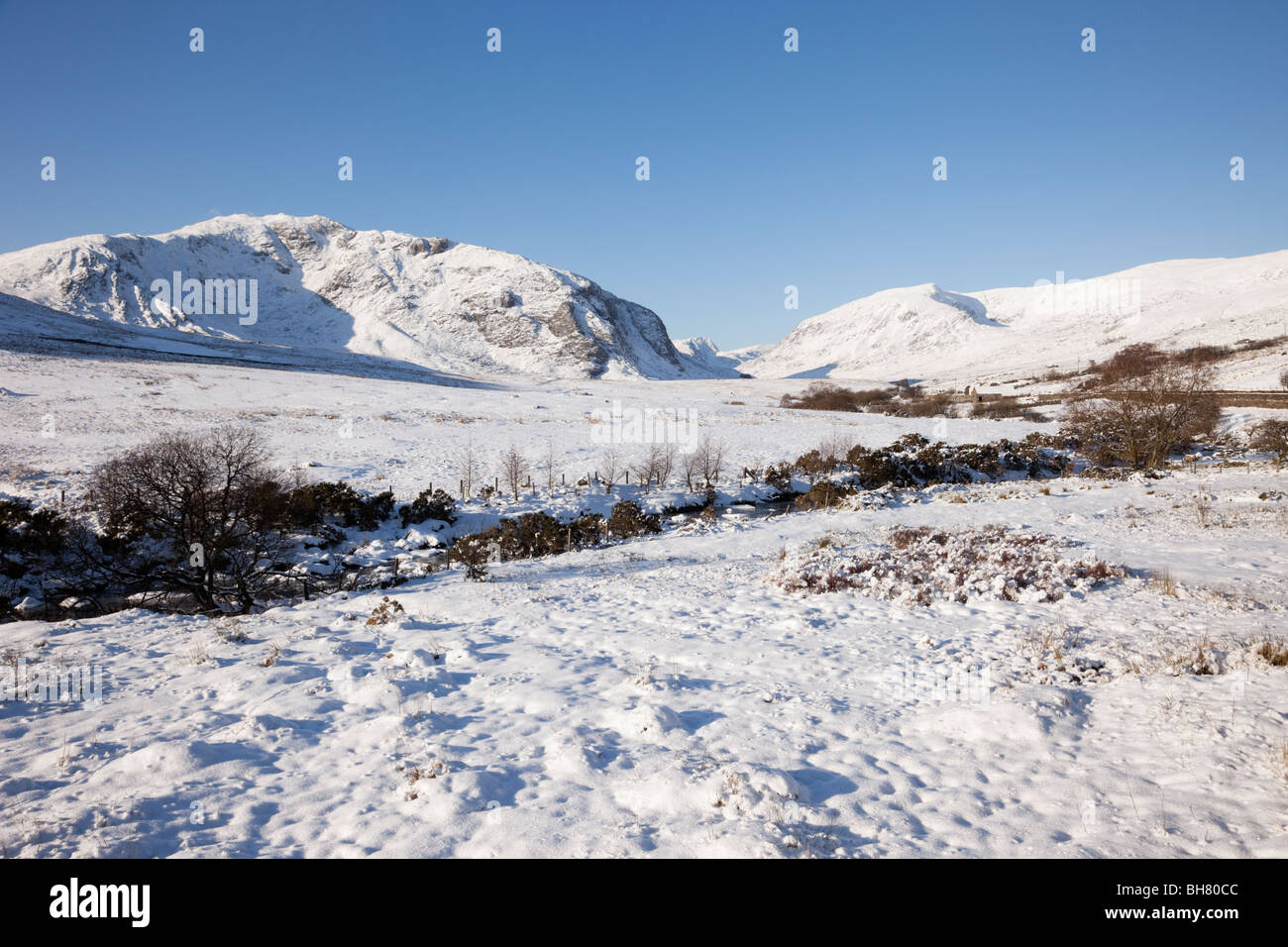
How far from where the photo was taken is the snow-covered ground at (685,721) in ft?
15.6

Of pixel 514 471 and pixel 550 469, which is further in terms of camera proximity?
pixel 550 469

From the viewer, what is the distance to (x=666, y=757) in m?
6.02

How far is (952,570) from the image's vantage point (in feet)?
42.3

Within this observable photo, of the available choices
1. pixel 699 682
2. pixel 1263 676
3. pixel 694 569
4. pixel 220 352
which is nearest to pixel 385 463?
pixel 694 569

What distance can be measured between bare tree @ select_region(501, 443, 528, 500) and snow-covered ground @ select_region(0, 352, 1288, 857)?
12677 mm

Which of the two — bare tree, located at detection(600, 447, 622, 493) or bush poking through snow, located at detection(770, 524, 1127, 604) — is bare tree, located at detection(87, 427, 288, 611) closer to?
bare tree, located at detection(600, 447, 622, 493)

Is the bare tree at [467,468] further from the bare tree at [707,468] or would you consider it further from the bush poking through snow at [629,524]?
the bare tree at [707,468]

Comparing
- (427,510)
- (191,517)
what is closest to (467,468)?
(427,510)

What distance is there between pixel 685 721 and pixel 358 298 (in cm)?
19352

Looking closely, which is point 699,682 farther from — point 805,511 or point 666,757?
point 805,511

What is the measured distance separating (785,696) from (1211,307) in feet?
621

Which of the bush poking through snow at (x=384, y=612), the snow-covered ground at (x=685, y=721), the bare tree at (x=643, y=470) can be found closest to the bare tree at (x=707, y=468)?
the bare tree at (x=643, y=470)

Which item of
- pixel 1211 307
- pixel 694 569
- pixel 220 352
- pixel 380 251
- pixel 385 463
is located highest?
pixel 380 251

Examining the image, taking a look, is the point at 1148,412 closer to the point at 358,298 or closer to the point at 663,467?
the point at 663,467
